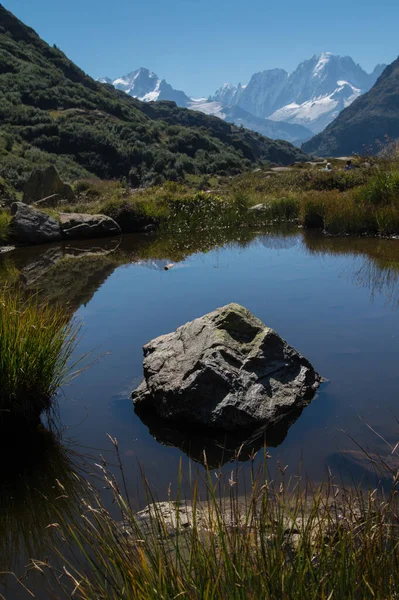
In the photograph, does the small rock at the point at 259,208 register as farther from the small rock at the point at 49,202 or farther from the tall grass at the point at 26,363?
the tall grass at the point at 26,363

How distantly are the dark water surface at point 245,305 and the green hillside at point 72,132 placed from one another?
20.1 m

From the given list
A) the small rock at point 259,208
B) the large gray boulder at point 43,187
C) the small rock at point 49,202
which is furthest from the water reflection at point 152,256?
the large gray boulder at point 43,187

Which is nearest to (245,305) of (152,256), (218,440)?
(218,440)

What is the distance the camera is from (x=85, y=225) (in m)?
15.8

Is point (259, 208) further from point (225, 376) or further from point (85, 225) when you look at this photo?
point (225, 376)

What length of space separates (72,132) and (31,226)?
3516 centimetres

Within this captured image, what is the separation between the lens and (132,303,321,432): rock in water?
14.0 feet

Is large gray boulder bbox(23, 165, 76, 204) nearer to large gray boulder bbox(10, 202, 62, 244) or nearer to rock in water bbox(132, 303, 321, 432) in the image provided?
large gray boulder bbox(10, 202, 62, 244)

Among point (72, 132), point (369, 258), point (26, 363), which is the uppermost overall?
point (72, 132)

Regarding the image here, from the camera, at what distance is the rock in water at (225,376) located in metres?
4.28

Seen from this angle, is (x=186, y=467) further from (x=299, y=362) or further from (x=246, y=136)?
(x=246, y=136)

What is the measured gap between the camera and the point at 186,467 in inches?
147

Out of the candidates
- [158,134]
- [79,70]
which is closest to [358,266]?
[158,134]

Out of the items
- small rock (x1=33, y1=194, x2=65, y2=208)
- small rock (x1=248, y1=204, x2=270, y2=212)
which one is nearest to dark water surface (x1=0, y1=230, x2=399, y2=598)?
small rock (x1=248, y1=204, x2=270, y2=212)
